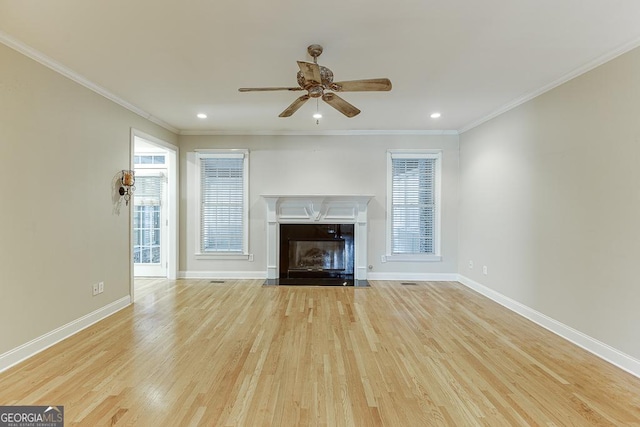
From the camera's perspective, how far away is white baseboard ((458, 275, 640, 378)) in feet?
7.89

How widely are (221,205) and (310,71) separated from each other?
384cm

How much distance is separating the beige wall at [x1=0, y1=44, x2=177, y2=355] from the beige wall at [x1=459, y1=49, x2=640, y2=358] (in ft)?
16.9

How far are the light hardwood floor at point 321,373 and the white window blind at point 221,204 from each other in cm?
182

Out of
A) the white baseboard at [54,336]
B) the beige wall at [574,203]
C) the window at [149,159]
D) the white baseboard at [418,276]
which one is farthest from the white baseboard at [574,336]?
the window at [149,159]

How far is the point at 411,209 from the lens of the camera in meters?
5.40

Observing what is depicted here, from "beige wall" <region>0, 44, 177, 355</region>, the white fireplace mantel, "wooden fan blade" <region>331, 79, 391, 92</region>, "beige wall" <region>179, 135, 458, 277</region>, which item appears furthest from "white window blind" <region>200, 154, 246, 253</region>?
"wooden fan blade" <region>331, 79, 391, 92</region>

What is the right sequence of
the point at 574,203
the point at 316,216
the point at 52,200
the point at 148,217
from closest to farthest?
the point at 52,200
the point at 574,203
the point at 316,216
the point at 148,217

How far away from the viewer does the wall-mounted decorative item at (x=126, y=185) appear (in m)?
3.80

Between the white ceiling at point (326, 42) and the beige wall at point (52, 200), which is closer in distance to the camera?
the white ceiling at point (326, 42)

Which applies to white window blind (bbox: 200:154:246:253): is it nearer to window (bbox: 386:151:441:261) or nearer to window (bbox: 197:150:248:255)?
window (bbox: 197:150:248:255)

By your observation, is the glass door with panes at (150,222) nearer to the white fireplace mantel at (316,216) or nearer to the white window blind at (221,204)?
the white window blind at (221,204)

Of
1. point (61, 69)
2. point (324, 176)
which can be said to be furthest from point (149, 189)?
point (324, 176)

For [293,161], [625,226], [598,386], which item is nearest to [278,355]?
[598,386]

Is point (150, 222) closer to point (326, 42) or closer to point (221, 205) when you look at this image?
point (221, 205)
